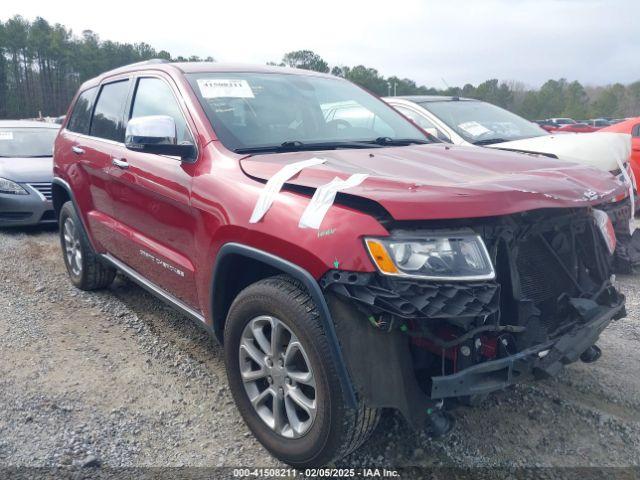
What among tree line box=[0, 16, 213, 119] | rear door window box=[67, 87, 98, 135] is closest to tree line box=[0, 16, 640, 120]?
tree line box=[0, 16, 213, 119]

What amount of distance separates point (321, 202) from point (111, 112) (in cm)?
267

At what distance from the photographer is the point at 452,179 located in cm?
245

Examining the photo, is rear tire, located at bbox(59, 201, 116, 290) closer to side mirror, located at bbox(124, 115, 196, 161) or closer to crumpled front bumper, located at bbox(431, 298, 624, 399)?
side mirror, located at bbox(124, 115, 196, 161)

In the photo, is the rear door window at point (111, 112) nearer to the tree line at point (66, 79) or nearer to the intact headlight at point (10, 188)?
the intact headlight at point (10, 188)

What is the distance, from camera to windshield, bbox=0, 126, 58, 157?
8.30 metres

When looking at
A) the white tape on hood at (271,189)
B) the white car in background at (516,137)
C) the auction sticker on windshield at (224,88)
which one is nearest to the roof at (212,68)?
the auction sticker on windshield at (224,88)

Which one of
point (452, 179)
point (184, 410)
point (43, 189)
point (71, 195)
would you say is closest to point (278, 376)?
point (184, 410)

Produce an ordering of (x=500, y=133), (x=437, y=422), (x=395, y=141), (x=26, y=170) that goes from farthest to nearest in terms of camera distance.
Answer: (x=26, y=170)
(x=500, y=133)
(x=395, y=141)
(x=437, y=422)

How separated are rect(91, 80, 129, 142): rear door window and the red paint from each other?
0.13m

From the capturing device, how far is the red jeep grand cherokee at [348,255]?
2.17 meters

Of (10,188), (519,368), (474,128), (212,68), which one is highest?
(212,68)

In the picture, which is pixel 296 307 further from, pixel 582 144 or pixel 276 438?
pixel 582 144

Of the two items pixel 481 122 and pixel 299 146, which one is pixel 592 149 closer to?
pixel 481 122

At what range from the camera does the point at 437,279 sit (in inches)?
83.5
